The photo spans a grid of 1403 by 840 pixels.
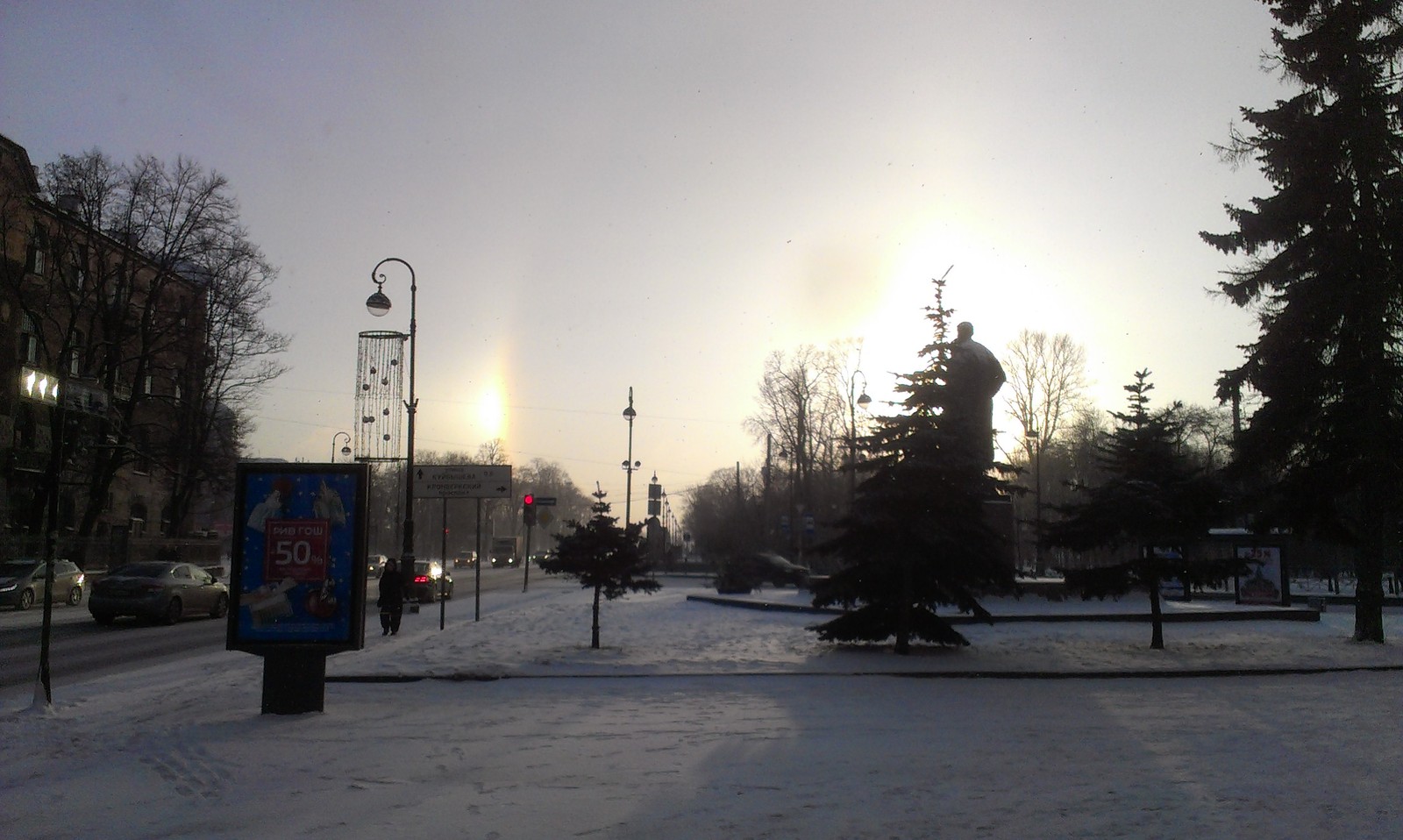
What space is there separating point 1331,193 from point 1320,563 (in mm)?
47128

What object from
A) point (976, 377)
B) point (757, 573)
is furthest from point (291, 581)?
point (757, 573)

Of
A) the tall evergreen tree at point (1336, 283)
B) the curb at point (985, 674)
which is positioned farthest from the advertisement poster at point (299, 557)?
the tall evergreen tree at point (1336, 283)

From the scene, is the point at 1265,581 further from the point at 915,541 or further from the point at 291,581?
the point at 291,581

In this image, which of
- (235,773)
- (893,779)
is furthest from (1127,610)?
(235,773)

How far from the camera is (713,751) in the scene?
940 cm

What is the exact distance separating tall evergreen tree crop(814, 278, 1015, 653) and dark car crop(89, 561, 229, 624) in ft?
50.7

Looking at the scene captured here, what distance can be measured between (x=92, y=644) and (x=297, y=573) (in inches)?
453

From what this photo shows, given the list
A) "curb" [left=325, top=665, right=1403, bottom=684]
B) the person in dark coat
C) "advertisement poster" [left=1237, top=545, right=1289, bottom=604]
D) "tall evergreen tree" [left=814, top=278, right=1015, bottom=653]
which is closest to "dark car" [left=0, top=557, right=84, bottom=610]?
the person in dark coat

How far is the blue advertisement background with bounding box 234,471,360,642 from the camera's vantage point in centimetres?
1115

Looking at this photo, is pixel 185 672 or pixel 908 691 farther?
pixel 185 672

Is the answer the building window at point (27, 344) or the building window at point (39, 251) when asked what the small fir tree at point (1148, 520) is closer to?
the building window at point (39, 251)

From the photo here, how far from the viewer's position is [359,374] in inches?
1141

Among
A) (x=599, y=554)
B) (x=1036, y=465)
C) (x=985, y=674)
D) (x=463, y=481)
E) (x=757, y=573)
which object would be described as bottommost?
(x=757, y=573)

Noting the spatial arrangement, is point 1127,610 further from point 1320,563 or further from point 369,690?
point 1320,563
